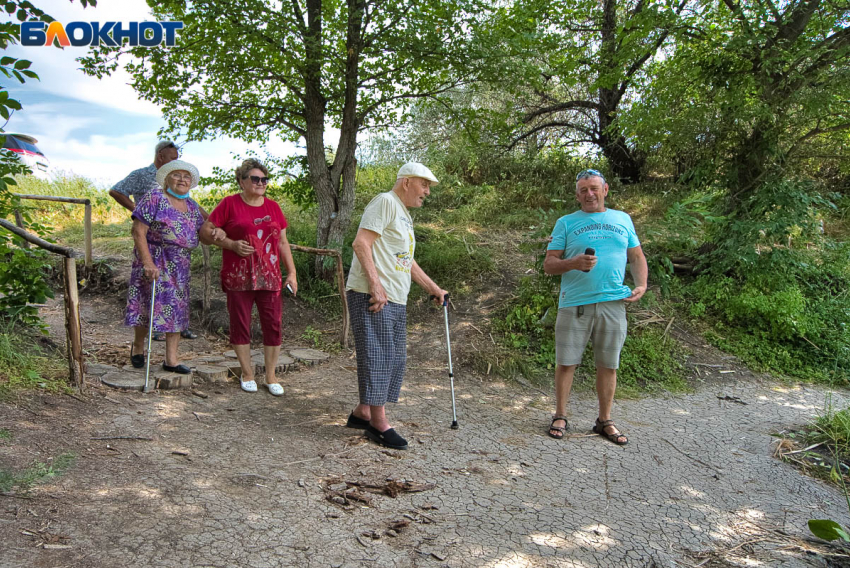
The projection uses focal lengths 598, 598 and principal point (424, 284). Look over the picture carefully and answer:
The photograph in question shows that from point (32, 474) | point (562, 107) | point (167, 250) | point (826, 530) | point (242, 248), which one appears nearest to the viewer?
point (826, 530)

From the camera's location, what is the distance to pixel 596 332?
4305 mm

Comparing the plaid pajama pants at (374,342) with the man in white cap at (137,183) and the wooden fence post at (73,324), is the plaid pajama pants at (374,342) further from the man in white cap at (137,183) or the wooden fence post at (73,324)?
the man in white cap at (137,183)

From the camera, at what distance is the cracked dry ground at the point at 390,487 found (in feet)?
8.64

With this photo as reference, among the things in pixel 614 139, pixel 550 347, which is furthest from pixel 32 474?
pixel 614 139

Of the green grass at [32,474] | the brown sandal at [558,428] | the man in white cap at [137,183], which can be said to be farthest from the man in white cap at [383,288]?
the man in white cap at [137,183]

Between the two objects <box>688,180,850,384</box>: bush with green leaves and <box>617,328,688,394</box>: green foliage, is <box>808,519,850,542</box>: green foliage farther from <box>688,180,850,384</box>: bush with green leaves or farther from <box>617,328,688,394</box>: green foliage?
<box>688,180,850,384</box>: bush with green leaves

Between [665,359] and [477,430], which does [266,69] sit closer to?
[477,430]

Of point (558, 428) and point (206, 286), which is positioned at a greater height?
point (206, 286)

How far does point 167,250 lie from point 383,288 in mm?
2080

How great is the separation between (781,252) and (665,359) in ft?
7.31

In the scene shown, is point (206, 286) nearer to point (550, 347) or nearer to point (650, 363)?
point (550, 347)

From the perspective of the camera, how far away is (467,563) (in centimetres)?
262

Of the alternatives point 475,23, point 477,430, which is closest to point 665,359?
point 477,430

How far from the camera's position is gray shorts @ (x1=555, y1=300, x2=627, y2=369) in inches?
167
